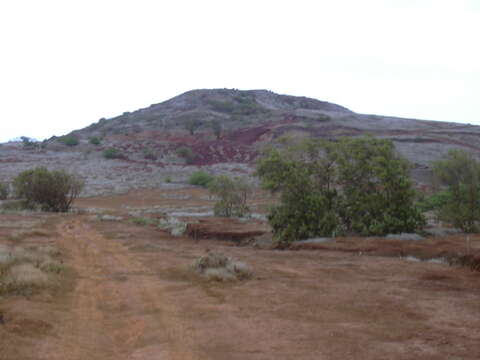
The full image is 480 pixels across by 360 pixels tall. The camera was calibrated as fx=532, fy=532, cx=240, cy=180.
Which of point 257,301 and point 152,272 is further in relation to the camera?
point 152,272

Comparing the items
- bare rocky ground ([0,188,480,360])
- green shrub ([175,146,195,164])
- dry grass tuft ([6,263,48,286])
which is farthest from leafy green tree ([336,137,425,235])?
green shrub ([175,146,195,164])

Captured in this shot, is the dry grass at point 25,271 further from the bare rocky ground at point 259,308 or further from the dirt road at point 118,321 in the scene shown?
the dirt road at point 118,321

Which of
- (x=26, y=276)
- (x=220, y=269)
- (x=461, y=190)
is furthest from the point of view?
(x=461, y=190)

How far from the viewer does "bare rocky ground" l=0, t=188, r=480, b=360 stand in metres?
7.60

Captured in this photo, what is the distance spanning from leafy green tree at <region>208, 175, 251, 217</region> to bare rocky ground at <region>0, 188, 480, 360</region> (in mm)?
15346

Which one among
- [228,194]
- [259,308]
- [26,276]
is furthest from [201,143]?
[259,308]

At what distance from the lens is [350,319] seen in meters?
9.36

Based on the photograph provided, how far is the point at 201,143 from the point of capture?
86.1 metres

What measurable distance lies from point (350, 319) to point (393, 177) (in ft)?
46.4

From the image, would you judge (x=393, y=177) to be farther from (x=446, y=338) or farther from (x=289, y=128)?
(x=289, y=128)

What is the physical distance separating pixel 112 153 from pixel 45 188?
3778cm

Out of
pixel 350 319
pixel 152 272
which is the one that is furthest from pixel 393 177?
Answer: pixel 350 319

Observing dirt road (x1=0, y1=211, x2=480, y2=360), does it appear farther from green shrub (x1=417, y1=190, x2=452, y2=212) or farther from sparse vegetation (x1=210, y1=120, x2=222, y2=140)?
sparse vegetation (x1=210, y1=120, x2=222, y2=140)

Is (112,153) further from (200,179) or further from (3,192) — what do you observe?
(3,192)
